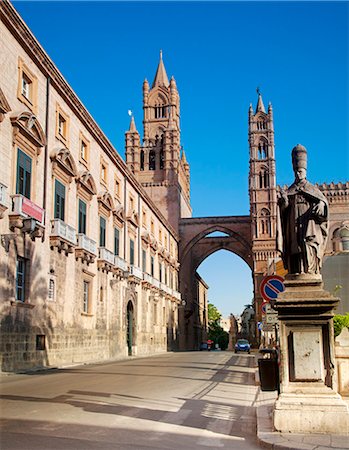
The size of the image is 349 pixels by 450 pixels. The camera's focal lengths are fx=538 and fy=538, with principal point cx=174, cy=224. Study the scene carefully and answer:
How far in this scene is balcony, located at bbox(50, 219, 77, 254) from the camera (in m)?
21.2

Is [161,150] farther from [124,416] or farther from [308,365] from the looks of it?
[308,365]

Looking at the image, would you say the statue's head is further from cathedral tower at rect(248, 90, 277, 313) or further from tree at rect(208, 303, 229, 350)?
tree at rect(208, 303, 229, 350)

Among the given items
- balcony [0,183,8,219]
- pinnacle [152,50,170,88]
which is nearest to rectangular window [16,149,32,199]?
balcony [0,183,8,219]

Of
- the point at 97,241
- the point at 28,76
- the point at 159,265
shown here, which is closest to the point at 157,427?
the point at 28,76

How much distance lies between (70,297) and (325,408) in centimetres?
1791

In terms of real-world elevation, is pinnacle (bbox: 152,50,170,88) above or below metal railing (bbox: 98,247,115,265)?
above

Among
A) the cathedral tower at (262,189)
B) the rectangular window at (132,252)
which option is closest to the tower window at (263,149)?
the cathedral tower at (262,189)

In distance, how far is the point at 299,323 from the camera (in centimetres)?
692

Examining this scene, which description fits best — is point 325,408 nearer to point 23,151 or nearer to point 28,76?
point 23,151

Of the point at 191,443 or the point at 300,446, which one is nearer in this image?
the point at 300,446

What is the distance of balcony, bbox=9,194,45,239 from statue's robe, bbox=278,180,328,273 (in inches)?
474

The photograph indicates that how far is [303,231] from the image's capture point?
23.9 ft

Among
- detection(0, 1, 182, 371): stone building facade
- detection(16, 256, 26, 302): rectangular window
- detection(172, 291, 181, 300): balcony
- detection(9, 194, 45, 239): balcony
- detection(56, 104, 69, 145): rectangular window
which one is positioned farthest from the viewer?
detection(172, 291, 181, 300): balcony

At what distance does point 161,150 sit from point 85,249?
145ft
